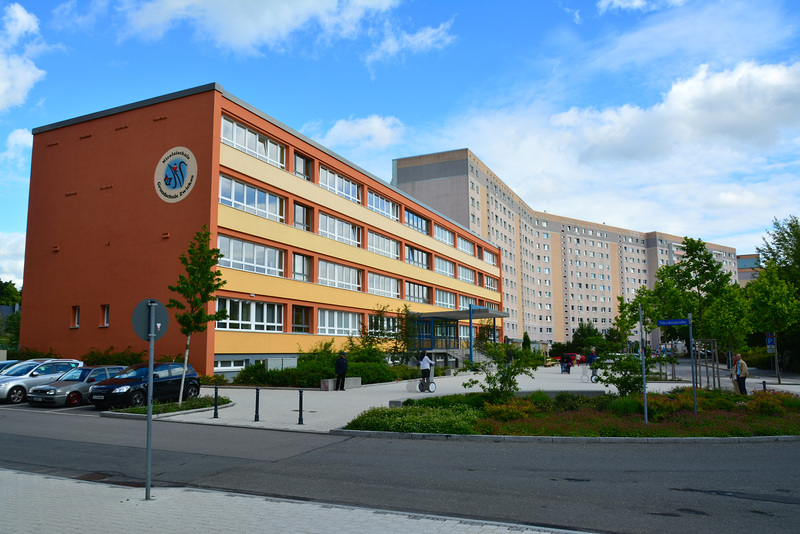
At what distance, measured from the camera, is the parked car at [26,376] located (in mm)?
21219

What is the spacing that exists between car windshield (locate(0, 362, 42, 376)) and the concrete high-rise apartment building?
193 feet

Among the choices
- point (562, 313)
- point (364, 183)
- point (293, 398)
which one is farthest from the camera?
point (562, 313)

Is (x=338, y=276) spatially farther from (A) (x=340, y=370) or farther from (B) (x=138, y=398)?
(B) (x=138, y=398)

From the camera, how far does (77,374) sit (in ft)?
69.4

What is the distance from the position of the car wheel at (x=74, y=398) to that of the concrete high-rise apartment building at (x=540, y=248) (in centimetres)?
6051

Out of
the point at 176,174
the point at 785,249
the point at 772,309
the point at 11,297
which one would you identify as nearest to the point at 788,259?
the point at 785,249

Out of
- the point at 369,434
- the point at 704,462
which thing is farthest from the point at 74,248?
the point at 704,462

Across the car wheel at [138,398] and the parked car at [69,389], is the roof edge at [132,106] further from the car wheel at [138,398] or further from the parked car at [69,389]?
the car wheel at [138,398]

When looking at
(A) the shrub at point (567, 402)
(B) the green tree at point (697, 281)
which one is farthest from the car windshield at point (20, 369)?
(B) the green tree at point (697, 281)

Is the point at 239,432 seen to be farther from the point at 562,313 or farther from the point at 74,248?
the point at 562,313

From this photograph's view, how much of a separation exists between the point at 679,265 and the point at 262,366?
18681mm

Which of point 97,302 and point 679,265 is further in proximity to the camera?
point 97,302

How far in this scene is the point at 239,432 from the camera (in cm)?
1418

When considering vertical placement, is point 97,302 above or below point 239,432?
above
